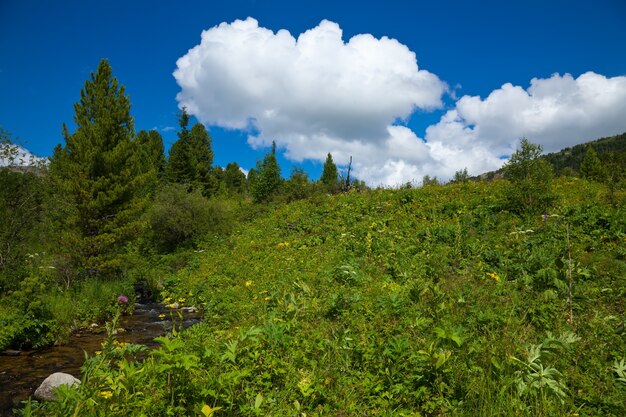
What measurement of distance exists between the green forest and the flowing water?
1.36ft

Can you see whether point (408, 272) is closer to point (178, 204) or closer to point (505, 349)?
point (505, 349)

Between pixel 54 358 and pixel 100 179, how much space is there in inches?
373

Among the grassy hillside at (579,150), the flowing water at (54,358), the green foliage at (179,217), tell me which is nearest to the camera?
the flowing water at (54,358)

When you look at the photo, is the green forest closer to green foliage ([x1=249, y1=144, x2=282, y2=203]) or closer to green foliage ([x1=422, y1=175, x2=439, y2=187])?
green foliage ([x1=422, y1=175, x2=439, y2=187])

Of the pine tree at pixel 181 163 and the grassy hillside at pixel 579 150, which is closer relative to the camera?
the pine tree at pixel 181 163

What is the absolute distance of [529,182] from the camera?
37.1ft

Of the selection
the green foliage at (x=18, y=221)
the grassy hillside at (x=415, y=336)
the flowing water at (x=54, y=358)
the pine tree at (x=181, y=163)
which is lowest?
the flowing water at (x=54, y=358)

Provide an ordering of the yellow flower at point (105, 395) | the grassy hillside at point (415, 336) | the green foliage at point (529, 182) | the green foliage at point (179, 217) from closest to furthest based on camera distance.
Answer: the yellow flower at point (105, 395)
the grassy hillside at point (415, 336)
the green foliage at point (529, 182)
the green foliage at point (179, 217)

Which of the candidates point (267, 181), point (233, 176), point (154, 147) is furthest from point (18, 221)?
point (233, 176)

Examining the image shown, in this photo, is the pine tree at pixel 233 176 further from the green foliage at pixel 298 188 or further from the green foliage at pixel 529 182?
the green foliage at pixel 529 182

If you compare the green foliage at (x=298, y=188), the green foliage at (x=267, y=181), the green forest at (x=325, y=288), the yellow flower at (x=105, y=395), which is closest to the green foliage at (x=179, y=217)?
the green forest at (x=325, y=288)

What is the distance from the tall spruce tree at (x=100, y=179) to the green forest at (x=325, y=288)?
8cm

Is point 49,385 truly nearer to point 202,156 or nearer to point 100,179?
point 100,179

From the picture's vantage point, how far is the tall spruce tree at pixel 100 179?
14273 mm
